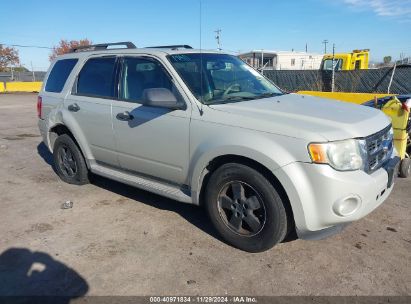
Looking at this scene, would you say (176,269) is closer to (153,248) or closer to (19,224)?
(153,248)

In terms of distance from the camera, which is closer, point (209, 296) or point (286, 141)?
point (209, 296)

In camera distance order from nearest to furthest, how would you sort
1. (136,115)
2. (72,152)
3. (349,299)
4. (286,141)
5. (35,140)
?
(349,299) < (286,141) < (136,115) < (72,152) < (35,140)

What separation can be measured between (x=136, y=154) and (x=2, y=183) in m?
2.81

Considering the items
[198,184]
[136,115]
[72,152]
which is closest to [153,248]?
[198,184]

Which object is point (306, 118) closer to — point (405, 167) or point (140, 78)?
point (140, 78)

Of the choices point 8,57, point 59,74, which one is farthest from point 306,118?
point 8,57

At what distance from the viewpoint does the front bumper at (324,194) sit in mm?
3092

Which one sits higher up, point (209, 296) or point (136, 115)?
point (136, 115)

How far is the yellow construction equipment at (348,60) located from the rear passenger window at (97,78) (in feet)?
58.4

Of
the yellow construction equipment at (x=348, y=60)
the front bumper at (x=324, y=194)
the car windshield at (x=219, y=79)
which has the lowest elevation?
the front bumper at (x=324, y=194)

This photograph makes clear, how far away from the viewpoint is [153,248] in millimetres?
3768

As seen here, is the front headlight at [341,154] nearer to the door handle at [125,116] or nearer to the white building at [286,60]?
the door handle at [125,116]

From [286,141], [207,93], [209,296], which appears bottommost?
[209,296]

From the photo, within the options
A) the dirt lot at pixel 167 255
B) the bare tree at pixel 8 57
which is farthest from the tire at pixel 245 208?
the bare tree at pixel 8 57
